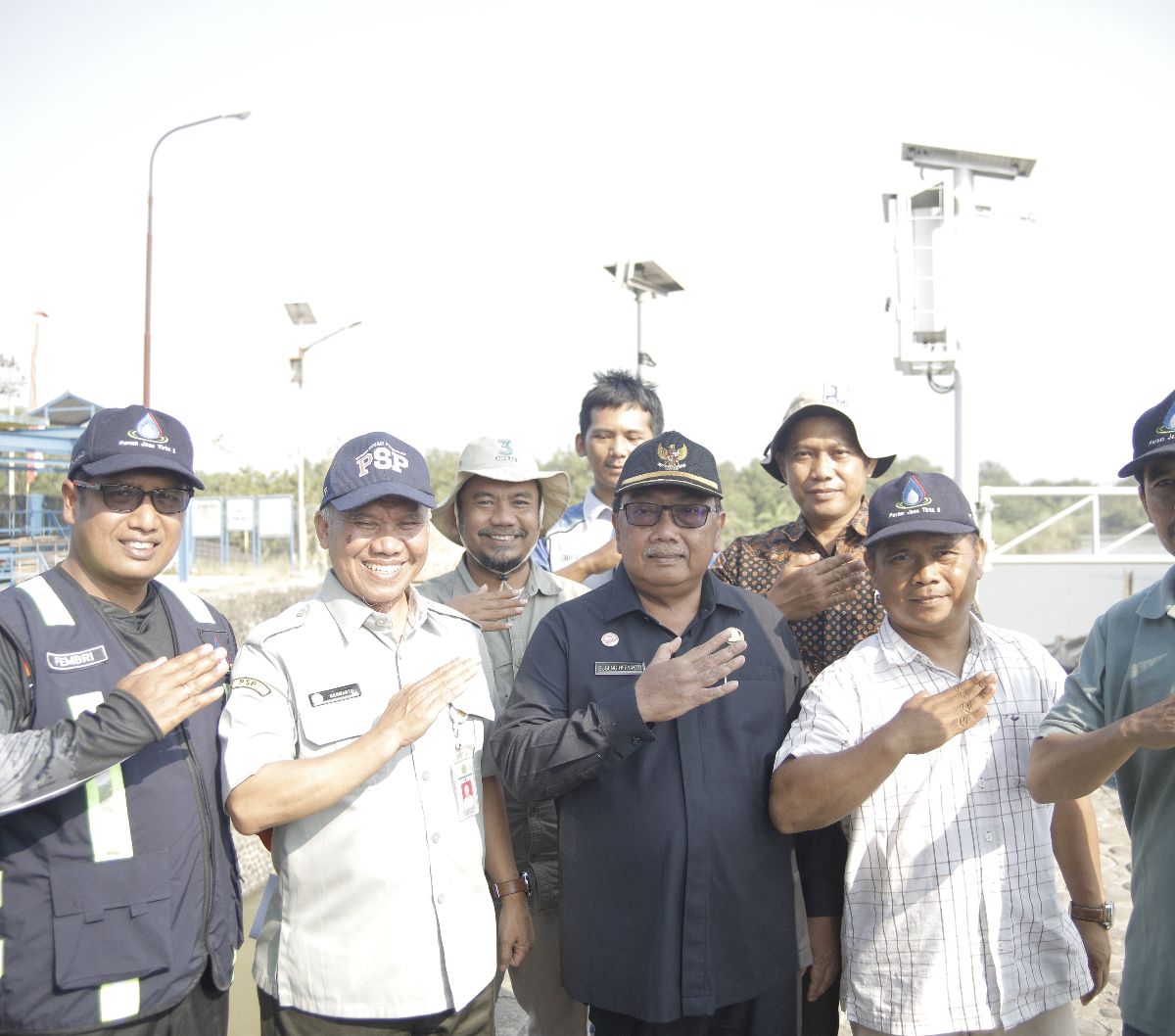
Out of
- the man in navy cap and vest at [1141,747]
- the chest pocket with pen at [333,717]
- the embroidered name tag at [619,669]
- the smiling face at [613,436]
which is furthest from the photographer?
the smiling face at [613,436]

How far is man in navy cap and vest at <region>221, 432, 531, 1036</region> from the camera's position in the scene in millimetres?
2254

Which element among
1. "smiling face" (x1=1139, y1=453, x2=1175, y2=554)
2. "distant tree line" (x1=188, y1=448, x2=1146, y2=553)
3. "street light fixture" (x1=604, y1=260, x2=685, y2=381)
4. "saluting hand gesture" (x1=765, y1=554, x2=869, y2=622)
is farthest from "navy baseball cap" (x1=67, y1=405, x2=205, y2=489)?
"distant tree line" (x1=188, y1=448, x2=1146, y2=553)

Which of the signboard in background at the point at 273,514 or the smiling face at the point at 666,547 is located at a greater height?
the signboard in background at the point at 273,514

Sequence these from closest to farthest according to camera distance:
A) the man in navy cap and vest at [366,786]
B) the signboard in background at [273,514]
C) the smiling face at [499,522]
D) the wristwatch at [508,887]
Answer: the man in navy cap and vest at [366,786] < the wristwatch at [508,887] < the smiling face at [499,522] < the signboard in background at [273,514]

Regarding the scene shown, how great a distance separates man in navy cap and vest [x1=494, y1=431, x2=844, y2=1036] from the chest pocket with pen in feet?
1.24

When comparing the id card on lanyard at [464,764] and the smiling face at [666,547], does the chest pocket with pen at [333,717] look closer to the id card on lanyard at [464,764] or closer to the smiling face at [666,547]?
the id card on lanyard at [464,764]

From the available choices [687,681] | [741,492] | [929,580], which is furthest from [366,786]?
[741,492]

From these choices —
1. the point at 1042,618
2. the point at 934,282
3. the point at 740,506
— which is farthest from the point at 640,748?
the point at 740,506

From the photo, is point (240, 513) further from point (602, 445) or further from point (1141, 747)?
point (1141, 747)

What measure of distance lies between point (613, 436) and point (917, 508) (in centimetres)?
196

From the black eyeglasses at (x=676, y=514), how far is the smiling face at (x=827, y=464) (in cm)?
67

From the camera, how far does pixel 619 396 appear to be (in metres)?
4.28

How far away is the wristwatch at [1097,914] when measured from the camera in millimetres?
2498

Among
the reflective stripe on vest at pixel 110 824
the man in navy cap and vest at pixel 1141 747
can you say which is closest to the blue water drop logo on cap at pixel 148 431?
the reflective stripe on vest at pixel 110 824
